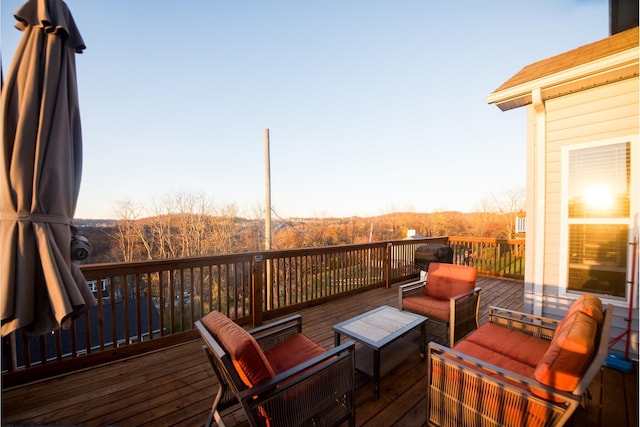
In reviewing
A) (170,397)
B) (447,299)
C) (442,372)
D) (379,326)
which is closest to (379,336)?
(379,326)

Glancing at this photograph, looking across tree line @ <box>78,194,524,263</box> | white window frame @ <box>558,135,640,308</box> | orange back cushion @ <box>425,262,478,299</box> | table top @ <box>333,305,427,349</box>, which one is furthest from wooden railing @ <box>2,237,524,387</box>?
tree line @ <box>78,194,524,263</box>

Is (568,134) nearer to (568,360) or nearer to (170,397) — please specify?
(568,360)

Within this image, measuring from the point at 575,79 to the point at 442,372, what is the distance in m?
3.25

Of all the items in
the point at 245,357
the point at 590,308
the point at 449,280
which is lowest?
the point at 449,280

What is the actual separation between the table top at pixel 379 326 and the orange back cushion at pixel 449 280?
34.0 inches

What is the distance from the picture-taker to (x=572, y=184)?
9.36ft

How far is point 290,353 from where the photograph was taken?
201 centimetres

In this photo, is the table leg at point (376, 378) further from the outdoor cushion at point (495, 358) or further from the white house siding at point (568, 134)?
the white house siding at point (568, 134)

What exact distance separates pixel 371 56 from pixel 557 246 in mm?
6431

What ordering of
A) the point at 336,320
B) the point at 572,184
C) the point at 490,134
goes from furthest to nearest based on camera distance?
the point at 490,134 < the point at 336,320 < the point at 572,184

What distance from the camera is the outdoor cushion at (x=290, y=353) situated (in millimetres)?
1870

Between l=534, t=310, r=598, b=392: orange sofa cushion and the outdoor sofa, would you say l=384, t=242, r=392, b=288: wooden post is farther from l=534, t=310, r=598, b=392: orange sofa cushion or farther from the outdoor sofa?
l=534, t=310, r=598, b=392: orange sofa cushion

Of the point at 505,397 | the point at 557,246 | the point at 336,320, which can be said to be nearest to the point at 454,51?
the point at 557,246

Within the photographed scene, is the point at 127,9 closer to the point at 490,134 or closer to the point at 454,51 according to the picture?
the point at 454,51
